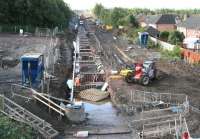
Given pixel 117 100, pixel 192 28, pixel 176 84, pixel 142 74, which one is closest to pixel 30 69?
pixel 117 100

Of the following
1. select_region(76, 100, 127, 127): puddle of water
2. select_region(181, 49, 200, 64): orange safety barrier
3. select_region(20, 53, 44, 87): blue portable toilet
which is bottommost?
select_region(76, 100, 127, 127): puddle of water

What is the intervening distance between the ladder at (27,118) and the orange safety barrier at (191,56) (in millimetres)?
26367

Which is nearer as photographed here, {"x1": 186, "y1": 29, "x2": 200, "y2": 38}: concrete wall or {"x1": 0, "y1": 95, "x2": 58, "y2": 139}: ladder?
{"x1": 0, "y1": 95, "x2": 58, "y2": 139}: ladder

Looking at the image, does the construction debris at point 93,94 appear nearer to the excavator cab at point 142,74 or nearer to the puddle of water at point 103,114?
the puddle of water at point 103,114

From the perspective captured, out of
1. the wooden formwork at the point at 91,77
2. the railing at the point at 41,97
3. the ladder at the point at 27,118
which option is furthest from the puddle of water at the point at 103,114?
the wooden formwork at the point at 91,77

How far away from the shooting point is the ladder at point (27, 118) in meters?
19.8

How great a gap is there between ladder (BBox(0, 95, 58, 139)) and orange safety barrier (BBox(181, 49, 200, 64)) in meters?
26.4

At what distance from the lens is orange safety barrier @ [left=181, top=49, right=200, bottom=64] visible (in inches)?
1749

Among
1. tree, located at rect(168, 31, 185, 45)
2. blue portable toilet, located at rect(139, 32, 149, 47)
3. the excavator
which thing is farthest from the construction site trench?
tree, located at rect(168, 31, 185, 45)

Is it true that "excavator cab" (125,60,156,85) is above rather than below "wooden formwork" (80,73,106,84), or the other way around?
above

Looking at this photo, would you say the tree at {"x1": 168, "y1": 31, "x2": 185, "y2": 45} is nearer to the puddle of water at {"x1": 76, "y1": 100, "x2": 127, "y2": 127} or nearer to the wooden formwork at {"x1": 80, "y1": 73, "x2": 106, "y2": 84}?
the wooden formwork at {"x1": 80, "y1": 73, "x2": 106, "y2": 84}

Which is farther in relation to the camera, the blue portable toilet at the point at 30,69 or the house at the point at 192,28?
the house at the point at 192,28

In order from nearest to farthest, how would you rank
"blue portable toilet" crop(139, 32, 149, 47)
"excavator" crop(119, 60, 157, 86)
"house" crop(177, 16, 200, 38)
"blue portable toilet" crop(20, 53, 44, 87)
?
1. "blue portable toilet" crop(20, 53, 44, 87)
2. "excavator" crop(119, 60, 157, 86)
3. "blue portable toilet" crop(139, 32, 149, 47)
4. "house" crop(177, 16, 200, 38)

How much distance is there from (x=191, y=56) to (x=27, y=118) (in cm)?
2933
